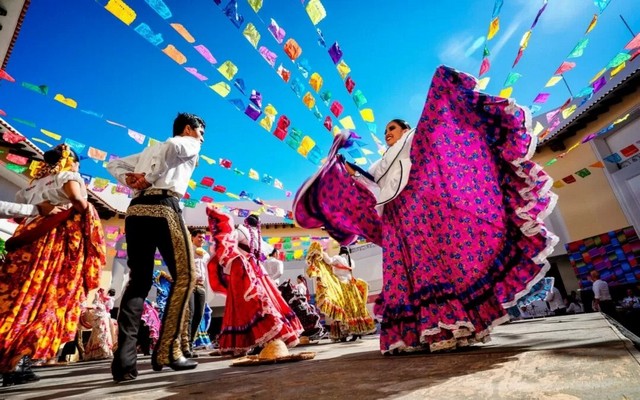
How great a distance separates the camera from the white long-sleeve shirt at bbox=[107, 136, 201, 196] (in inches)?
83.1

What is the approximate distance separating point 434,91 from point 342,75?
2426 mm

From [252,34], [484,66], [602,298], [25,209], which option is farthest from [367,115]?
[602,298]

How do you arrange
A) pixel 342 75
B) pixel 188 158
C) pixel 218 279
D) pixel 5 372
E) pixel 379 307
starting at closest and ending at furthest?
pixel 5 372, pixel 188 158, pixel 379 307, pixel 218 279, pixel 342 75

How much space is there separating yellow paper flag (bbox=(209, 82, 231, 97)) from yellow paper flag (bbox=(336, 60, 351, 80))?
148 cm

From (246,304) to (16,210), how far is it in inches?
68.8

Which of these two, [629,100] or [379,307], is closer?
[379,307]

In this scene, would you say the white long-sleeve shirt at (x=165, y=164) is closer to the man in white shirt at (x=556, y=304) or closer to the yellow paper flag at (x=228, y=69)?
the yellow paper flag at (x=228, y=69)

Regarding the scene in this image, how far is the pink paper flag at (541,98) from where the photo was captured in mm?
5203

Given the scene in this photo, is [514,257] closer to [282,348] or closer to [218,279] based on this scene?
[282,348]

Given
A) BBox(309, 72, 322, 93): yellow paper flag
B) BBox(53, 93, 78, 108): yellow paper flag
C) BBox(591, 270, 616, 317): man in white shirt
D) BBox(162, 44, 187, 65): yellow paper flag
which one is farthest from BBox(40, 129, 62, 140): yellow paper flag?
BBox(591, 270, 616, 317): man in white shirt

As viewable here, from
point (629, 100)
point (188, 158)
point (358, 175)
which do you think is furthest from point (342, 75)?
point (629, 100)

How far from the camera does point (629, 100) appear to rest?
10273 millimetres

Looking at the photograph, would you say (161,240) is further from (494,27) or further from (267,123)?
(494,27)

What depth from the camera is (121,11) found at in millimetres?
3236
